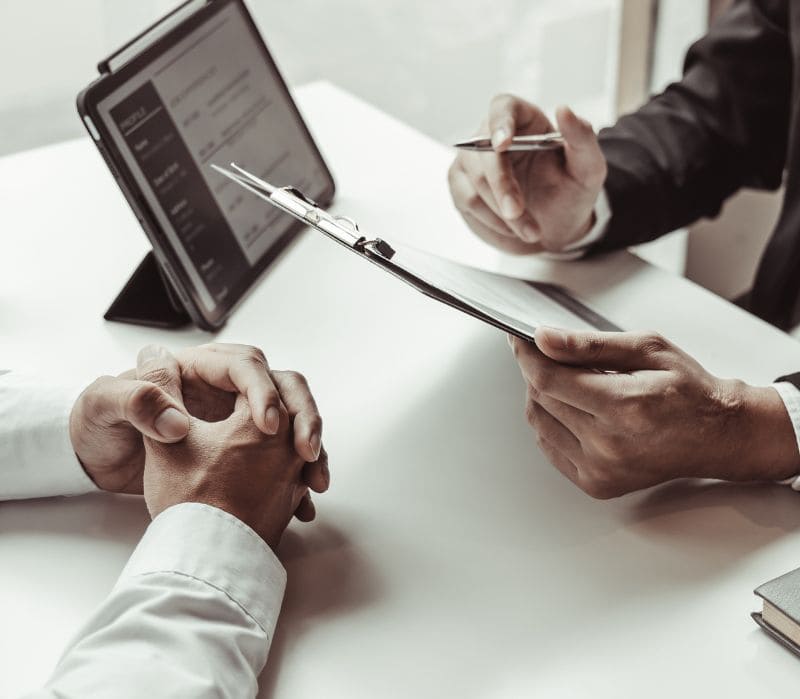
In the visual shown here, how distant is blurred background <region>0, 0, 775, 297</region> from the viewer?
63.4 inches

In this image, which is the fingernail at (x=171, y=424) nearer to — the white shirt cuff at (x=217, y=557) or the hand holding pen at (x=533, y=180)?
the white shirt cuff at (x=217, y=557)

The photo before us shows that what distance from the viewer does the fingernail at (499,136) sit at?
107 centimetres

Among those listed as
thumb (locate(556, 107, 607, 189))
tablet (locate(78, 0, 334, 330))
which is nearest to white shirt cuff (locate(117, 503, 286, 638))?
tablet (locate(78, 0, 334, 330))

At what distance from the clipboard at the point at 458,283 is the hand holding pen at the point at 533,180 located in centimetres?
12

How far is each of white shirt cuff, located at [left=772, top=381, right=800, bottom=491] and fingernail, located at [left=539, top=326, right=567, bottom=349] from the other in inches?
9.2

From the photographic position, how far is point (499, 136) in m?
1.08

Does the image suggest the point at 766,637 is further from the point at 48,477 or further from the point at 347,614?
the point at 48,477

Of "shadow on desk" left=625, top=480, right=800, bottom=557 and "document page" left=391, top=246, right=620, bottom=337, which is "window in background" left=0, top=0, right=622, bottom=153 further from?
"shadow on desk" left=625, top=480, right=800, bottom=557

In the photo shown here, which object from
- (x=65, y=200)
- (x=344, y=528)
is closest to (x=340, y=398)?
(x=344, y=528)

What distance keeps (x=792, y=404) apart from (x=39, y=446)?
0.67 m

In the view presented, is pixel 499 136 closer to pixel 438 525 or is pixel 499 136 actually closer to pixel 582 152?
pixel 582 152

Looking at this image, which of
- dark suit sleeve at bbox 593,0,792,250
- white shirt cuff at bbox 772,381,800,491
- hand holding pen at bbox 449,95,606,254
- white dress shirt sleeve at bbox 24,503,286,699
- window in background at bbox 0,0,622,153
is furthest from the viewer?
window in background at bbox 0,0,622,153

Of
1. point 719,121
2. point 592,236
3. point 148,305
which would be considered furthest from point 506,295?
point 719,121

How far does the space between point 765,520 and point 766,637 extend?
0.14 meters
